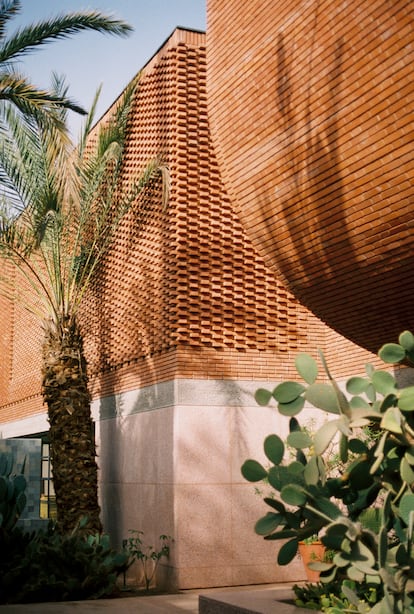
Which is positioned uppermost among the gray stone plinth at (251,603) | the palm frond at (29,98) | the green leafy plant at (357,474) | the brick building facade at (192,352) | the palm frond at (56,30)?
the palm frond at (56,30)

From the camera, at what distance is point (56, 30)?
35.0 ft

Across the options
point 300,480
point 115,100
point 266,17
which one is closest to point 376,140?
point 266,17

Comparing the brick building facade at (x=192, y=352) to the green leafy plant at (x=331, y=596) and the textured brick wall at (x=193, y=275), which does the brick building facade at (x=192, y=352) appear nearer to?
the textured brick wall at (x=193, y=275)

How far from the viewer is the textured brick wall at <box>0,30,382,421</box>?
1207 centimetres

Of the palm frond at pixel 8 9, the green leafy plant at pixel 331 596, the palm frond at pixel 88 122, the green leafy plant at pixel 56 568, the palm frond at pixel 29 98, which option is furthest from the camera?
the palm frond at pixel 88 122

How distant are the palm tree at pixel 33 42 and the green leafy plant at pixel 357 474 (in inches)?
289

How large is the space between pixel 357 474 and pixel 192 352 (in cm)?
718

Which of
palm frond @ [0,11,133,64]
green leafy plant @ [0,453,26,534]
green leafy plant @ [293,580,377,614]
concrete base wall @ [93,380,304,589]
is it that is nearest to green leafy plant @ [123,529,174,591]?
concrete base wall @ [93,380,304,589]

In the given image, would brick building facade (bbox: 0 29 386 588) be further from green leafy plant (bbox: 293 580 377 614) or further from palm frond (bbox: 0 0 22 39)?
green leafy plant (bbox: 293 580 377 614)

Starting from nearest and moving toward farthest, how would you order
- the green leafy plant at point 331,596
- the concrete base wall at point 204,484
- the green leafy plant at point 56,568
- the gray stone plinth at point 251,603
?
1. the green leafy plant at point 331,596
2. the gray stone plinth at point 251,603
3. the green leafy plant at point 56,568
4. the concrete base wall at point 204,484

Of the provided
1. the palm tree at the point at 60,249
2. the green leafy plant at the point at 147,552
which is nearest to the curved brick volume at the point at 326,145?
the palm tree at the point at 60,249

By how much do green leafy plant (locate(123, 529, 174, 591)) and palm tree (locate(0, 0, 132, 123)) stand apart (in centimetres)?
592

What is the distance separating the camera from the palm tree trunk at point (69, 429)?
11680mm

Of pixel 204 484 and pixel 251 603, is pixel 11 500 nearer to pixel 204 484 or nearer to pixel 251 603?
pixel 204 484
